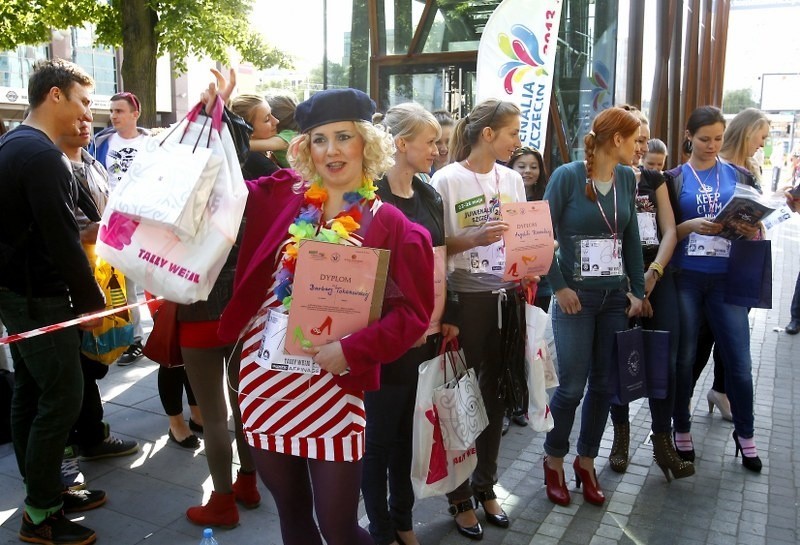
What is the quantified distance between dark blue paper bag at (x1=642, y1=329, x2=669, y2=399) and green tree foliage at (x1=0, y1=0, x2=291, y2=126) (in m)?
11.0

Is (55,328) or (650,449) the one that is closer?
(55,328)

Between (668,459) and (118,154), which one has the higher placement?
(118,154)

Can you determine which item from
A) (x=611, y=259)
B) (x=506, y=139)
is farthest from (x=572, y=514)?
(x=506, y=139)

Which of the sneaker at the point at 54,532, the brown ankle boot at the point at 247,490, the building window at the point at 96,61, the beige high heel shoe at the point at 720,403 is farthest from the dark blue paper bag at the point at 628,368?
the building window at the point at 96,61

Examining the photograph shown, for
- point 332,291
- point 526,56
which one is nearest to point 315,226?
point 332,291

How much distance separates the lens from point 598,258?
12.0 feet

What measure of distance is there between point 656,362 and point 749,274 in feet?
2.78

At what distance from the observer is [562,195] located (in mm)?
3686

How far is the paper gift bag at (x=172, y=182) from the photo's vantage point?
1.93 meters

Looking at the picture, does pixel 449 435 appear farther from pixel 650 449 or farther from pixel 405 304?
pixel 650 449

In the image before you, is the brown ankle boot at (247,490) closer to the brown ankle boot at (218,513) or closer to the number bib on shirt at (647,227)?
the brown ankle boot at (218,513)

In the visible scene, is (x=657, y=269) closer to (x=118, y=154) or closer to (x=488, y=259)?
(x=488, y=259)

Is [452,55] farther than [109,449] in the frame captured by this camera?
Yes

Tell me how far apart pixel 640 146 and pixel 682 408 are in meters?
1.73
